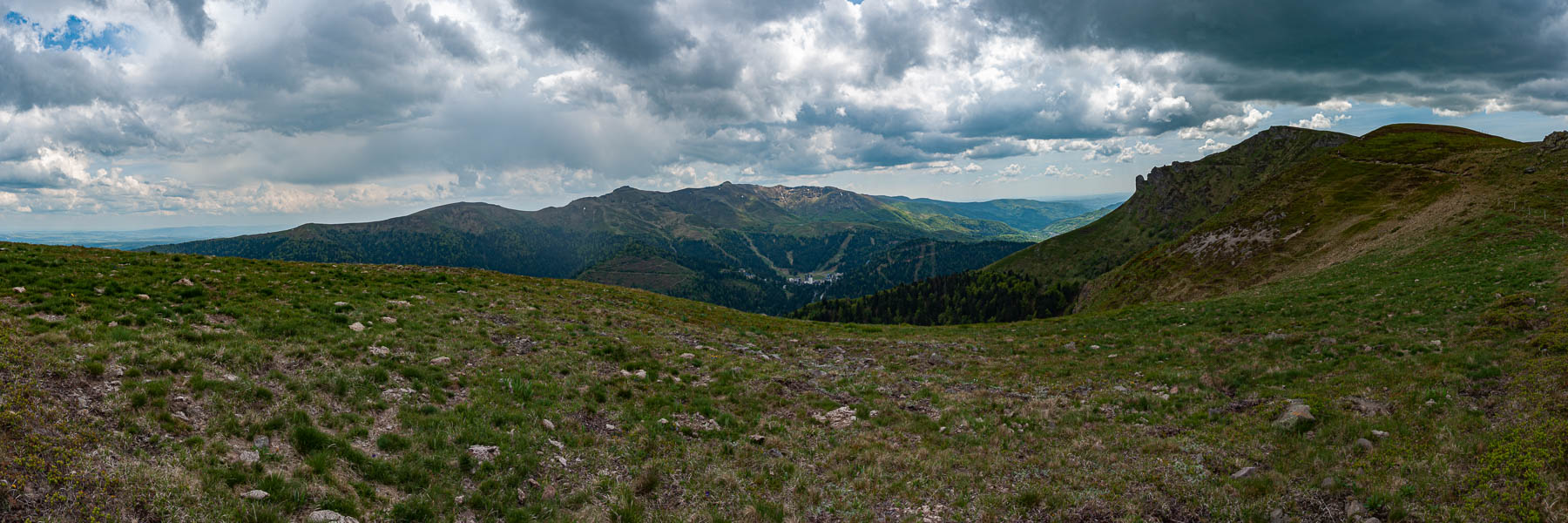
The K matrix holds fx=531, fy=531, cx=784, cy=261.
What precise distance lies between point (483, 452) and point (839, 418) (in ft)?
35.2

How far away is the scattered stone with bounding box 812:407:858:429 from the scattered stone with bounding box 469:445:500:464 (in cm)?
963

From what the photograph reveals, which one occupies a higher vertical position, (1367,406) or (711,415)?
(1367,406)

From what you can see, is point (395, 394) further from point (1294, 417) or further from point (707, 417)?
point (1294, 417)

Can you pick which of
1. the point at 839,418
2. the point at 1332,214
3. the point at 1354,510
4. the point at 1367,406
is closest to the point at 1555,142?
the point at 1332,214

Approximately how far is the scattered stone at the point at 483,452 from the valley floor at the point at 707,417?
7 cm

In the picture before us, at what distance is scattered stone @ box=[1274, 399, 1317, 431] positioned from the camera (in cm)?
1420

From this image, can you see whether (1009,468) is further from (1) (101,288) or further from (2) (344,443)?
(1) (101,288)

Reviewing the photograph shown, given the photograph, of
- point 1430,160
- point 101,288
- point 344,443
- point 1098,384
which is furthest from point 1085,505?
point 1430,160

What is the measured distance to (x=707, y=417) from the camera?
17.5 m

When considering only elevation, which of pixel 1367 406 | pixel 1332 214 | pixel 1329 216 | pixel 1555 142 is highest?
pixel 1555 142

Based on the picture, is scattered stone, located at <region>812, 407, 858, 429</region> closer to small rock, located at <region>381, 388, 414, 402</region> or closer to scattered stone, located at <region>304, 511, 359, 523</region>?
scattered stone, located at <region>304, 511, 359, 523</region>

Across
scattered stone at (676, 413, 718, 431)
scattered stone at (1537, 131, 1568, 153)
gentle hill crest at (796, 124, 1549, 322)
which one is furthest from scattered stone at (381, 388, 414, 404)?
scattered stone at (1537, 131, 1568, 153)

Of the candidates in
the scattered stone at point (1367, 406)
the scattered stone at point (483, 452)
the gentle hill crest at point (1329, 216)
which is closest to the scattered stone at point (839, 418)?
the scattered stone at point (483, 452)

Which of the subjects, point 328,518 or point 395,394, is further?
point 395,394
